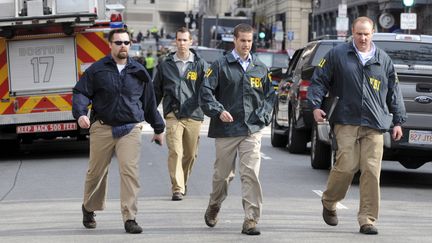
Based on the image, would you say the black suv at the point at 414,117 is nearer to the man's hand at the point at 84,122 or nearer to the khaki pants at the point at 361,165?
the khaki pants at the point at 361,165

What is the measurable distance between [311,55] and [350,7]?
36.8m

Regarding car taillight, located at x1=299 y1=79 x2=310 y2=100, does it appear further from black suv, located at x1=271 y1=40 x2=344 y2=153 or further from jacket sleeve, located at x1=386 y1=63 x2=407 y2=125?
jacket sleeve, located at x1=386 y1=63 x2=407 y2=125

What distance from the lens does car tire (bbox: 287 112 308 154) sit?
18.8 meters

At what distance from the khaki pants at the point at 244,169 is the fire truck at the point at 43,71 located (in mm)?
8111

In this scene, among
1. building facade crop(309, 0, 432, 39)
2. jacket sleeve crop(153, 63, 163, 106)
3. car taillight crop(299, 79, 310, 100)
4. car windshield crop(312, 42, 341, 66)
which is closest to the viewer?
jacket sleeve crop(153, 63, 163, 106)

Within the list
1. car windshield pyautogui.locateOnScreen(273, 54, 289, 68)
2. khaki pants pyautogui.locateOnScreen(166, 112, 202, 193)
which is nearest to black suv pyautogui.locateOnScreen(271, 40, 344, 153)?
khaki pants pyautogui.locateOnScreen(166, 112, 202, 193)

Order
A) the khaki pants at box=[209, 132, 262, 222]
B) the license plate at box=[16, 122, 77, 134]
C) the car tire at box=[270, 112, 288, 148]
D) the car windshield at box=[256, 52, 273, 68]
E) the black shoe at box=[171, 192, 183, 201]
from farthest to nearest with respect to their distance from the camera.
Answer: the car windshield at box=[256, 52, 273, 68] < the car tire at box=[270, 112, 288, 148] < the license plate at box=[16, 122, 77, 134] < the black shoe at box=[171, 192, 183, 201] < the khaki pants at box=[209, 132, 262, 222]

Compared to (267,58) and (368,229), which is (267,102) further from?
(267,58)

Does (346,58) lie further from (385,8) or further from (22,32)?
(385,8)

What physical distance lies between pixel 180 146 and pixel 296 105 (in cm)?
566

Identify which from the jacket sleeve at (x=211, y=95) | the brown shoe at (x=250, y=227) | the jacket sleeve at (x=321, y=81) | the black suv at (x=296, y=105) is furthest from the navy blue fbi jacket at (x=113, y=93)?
the black suv at (x=296, y=105)

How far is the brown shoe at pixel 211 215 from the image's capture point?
999 centimetres

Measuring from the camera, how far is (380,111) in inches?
393

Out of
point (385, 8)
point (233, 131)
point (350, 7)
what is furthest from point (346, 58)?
point (350, 7)
